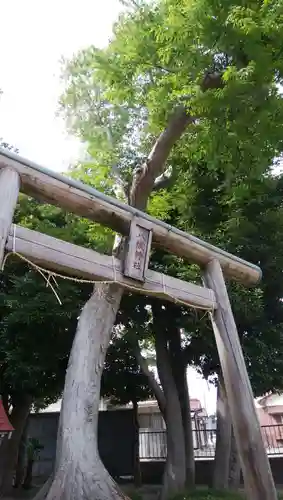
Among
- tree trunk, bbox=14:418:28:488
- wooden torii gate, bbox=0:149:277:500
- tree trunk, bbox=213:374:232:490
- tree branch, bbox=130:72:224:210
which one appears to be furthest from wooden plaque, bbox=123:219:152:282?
tree trunk, bbox=14:418:28:488

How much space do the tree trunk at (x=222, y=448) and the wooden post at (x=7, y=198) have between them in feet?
23.4

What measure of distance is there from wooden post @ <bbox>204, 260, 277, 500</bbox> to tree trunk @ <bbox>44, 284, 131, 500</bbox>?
1.59m

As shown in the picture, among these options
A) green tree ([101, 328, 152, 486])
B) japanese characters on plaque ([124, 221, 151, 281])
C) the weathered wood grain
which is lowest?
the weathered wood grain

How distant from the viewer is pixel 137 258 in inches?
182

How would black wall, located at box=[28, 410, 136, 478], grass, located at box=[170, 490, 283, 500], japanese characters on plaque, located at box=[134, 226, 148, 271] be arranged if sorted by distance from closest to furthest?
japanese characters on plaque, located at box=[134, 226, 148, 271] < grass, located at box=[170, 490, 283, 500] < black wall, located at box=[28, 410, 136, 478]

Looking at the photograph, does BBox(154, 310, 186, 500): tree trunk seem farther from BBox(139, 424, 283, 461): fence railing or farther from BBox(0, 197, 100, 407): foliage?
BBox(139, 424, 283, 461): fence railing

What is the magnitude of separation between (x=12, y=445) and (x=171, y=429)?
456cm

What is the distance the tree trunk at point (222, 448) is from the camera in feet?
28.4

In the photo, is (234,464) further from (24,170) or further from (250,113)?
(24,170)

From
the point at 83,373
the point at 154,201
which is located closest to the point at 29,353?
the point at 83,373

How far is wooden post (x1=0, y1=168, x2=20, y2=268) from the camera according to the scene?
3.56 m

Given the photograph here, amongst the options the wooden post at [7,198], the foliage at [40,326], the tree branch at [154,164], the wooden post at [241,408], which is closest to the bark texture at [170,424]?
the foliage at [40,326]

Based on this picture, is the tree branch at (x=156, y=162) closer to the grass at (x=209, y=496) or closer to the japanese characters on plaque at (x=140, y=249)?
the japanese characters on plaque at (x=140, y=249)

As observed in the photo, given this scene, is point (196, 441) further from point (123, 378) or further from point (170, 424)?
A: point (170, 424)
